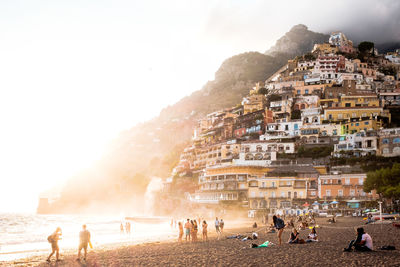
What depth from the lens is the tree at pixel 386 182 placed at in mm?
41688

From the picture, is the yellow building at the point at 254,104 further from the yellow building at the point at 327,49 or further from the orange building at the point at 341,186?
the orange building at the point at 341,186

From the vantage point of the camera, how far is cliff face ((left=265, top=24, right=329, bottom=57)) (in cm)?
17688

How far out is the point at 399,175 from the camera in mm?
44312

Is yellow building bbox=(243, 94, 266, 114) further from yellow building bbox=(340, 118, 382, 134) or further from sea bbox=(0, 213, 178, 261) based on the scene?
sea bbox=(0, 213, 178, 261)

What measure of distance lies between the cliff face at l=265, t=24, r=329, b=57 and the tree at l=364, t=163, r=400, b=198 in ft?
454

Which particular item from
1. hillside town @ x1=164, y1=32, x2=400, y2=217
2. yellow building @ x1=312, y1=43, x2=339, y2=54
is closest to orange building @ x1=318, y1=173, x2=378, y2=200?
hillside town @ x1=164, y1=32, x2=400, y2=217

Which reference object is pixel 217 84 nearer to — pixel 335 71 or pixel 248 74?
pixel 248 74

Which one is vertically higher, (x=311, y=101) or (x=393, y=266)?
(x=311, y=101)

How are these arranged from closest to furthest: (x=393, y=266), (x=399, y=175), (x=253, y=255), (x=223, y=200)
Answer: (x=393, y=266)
(x=253, y=255)
(x=399, y=175)
(x=223, y=200)

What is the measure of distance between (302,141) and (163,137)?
3680 inches

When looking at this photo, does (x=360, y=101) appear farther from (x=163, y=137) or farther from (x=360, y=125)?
(x=163, y=137)

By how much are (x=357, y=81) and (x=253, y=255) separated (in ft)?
269

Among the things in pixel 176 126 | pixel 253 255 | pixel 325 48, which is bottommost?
pixel 253 255

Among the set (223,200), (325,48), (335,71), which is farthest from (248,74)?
(223,200)
